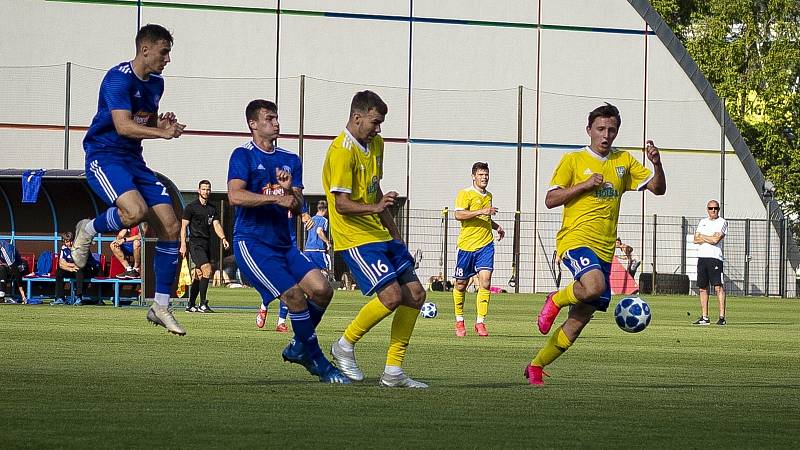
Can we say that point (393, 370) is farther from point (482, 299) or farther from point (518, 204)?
point (518, 204)

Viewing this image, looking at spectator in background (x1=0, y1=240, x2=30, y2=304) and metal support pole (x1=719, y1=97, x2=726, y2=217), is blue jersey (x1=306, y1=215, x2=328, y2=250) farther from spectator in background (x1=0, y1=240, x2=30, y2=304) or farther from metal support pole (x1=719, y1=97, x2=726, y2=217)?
metal support pole (x1=719, y1=97, x2=726, y2=217)

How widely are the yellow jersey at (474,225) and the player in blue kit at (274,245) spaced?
9.18m

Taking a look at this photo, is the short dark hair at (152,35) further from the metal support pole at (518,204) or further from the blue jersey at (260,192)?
the metal support pole at (518,204)

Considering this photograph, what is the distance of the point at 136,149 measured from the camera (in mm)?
11992

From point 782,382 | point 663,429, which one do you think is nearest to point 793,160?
point 782,382

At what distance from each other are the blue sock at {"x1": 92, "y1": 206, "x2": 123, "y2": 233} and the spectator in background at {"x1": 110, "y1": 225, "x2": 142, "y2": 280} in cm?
1365

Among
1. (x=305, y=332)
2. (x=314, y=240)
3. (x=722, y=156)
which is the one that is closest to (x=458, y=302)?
(x=314, y=240)

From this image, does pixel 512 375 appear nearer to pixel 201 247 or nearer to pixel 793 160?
pixel 201 247

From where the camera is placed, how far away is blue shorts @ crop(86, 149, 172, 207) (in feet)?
38.4

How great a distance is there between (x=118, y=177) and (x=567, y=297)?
3.72 meters

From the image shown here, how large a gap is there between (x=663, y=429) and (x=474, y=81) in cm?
3687

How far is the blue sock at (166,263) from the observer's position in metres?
12.1

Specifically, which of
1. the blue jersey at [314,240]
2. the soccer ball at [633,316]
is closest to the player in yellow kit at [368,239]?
the soccer ball at [633,316]

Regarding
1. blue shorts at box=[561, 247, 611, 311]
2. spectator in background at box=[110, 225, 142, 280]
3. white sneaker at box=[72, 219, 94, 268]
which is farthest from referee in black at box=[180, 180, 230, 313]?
blue shorts at box=[561, 247, 611, 311]
